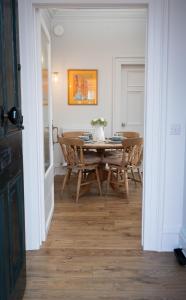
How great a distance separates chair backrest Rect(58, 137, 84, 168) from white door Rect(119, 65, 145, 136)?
1.79 meters

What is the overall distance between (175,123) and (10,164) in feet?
4.73

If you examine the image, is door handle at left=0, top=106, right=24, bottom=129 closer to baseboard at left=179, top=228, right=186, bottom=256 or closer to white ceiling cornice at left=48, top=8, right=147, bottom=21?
baseboard at left=179, top=228, right=186, bottom=256

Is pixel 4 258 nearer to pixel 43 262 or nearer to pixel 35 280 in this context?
pixel 35 280

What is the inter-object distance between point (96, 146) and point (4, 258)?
102 inches

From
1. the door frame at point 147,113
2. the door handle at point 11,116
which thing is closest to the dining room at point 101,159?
the door frame at point 147,113

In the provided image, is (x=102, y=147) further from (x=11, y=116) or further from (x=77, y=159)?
(x=11, y=116)

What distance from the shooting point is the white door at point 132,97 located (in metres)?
5.43

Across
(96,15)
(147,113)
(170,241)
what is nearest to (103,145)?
(147,113)

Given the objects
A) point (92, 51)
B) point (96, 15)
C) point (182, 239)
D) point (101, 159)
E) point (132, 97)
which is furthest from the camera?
point (132, 97)

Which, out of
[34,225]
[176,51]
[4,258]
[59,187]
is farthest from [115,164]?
[4,258]

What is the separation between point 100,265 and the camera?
229 cm

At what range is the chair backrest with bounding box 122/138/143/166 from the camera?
3.77 meters

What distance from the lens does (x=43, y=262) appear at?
2.34 meters

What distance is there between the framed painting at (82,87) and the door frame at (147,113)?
9.77 feet
